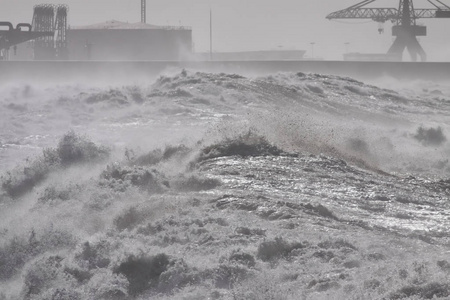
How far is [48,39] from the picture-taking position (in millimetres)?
55625

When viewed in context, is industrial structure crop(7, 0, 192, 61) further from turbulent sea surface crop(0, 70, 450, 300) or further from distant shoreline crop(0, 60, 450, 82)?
turbulent sea surface crop(0, 70, 450, 300)

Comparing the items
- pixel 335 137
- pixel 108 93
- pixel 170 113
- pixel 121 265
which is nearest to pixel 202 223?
pixel 121 265

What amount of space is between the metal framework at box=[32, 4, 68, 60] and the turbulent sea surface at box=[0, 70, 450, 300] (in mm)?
36196

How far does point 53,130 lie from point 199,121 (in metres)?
3.08

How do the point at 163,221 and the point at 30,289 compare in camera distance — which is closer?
the point at 30,289

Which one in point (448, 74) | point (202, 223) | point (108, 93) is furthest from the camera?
point (448, 74)

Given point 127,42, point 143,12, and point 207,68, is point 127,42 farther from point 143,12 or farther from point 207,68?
point 207,68

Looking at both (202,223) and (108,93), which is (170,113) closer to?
(108,93)

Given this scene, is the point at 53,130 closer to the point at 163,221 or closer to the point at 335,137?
the point at 335,137

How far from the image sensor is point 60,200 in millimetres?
9734

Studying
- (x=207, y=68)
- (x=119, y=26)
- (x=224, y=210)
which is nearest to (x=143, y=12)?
(x=119, y=26)

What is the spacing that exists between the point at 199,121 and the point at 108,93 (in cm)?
599

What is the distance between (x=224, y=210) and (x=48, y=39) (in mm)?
48652

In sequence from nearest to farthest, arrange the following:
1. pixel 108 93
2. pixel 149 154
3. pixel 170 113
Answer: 1. pixel 149 154
2. pixel 170 113
3. pixel 108 93
